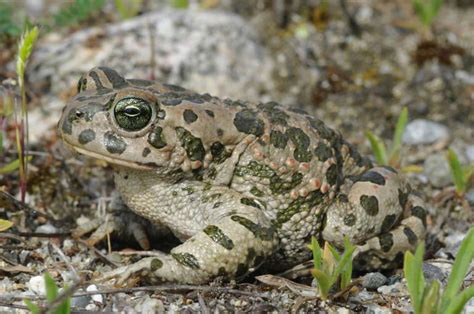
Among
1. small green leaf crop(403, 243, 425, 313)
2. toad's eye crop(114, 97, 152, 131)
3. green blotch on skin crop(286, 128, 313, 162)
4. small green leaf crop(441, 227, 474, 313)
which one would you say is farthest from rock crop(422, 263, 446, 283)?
toad's eye crop(114, 97, 152, 131)

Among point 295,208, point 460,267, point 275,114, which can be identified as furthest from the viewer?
point 275,114

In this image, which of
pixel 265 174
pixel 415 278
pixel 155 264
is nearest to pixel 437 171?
pixel 265 174

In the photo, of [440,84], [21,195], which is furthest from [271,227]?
[440,84]

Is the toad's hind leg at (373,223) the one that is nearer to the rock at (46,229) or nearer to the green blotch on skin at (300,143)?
the green blotch on skin at (300,143)

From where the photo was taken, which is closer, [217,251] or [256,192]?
[217,251]

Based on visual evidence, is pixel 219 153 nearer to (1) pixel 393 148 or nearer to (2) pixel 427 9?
(1) pixel 393 148

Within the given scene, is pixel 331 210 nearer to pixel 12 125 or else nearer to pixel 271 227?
pixel 271 227

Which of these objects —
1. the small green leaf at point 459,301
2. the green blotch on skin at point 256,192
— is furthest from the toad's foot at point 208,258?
the small green leaf at point 459,301
